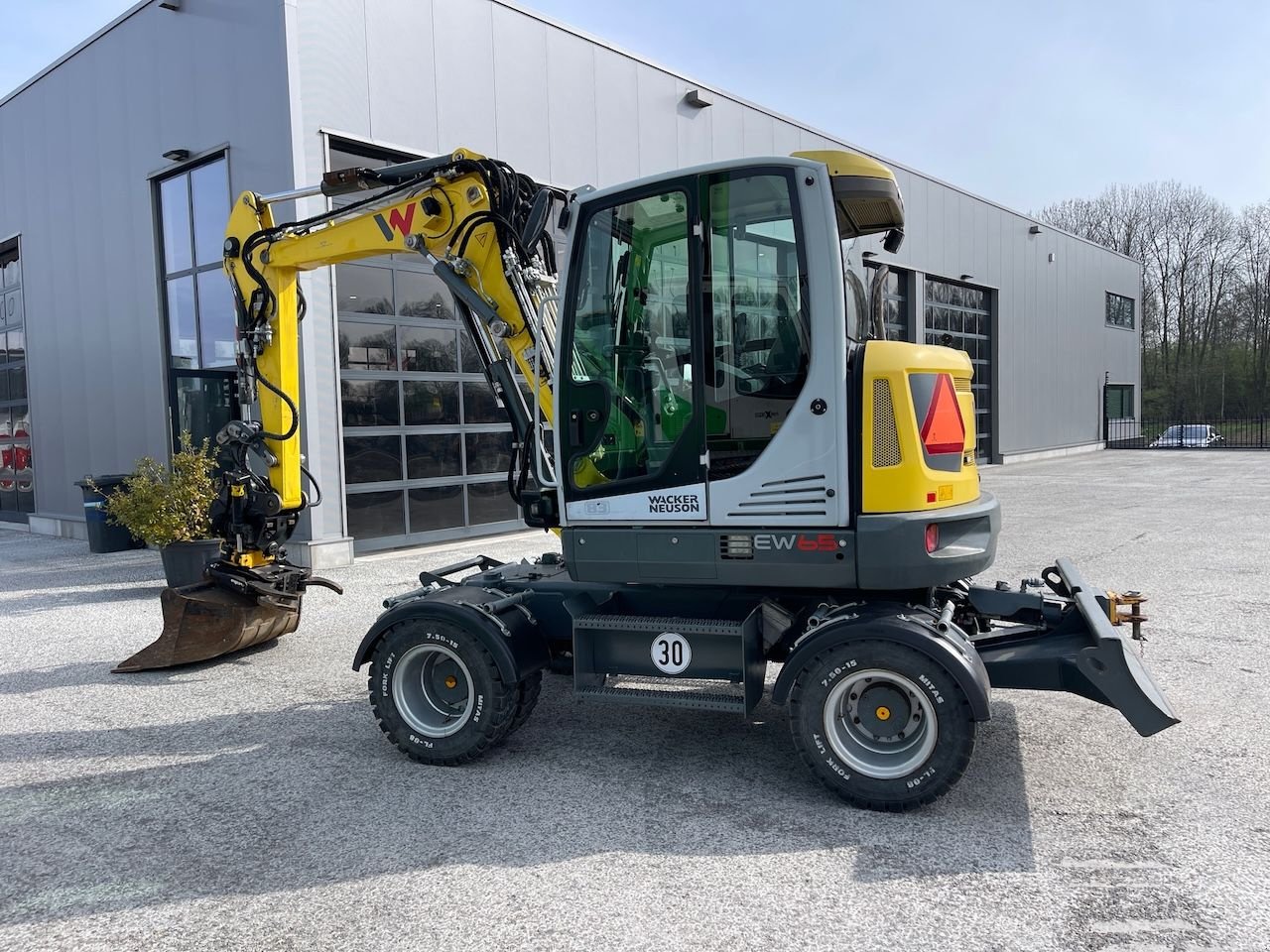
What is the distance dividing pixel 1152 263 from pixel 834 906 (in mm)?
56480

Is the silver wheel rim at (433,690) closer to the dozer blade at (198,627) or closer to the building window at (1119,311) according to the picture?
the dozer blade at (198,627)

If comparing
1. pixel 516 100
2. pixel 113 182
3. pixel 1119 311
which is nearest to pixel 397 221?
pixel 516 100

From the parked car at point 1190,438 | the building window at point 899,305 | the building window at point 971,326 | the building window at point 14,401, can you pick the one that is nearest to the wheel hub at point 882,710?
the building window at point 14,401

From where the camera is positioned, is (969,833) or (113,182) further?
(113,182)

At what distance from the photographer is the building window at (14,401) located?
15625 mm

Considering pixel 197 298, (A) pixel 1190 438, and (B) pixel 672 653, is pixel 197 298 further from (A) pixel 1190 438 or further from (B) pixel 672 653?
(A) pixel 1190 438

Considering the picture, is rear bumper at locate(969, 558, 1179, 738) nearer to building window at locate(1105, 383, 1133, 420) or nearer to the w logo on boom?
the w logo on boom

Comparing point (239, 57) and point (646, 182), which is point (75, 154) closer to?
point (239, 57)

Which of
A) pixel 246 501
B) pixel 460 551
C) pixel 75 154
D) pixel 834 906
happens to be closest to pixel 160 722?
pixel 246 501

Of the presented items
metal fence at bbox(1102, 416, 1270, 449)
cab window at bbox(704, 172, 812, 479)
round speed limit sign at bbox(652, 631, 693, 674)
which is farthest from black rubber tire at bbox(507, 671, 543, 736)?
metal fence at bbox(1102, 416, 1270, 449)

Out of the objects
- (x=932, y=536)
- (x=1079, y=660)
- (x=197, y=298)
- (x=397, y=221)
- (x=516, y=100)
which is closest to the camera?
(x=1079, y=660)

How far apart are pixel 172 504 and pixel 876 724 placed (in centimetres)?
749

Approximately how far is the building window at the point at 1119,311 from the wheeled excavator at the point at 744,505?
3421 centimetres

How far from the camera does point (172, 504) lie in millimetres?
8977
